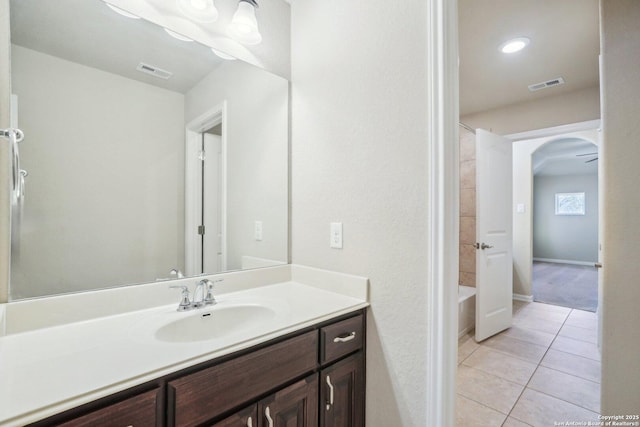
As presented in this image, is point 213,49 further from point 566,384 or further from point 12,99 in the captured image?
point 566,384

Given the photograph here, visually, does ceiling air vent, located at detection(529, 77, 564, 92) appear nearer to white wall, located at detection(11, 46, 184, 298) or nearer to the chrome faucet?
white wall, located at detection(11, 46, 184, 298)

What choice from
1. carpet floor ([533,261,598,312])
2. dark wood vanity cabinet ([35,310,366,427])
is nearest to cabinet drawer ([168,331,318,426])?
dark wood vanity cabinet ([35,310,366,427])

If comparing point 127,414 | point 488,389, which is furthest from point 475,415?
point 127,414

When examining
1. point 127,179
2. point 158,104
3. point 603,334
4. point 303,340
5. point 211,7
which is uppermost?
point 211,7

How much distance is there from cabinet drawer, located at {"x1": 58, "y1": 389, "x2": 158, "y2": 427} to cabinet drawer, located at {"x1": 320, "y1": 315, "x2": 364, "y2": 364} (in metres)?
0.55

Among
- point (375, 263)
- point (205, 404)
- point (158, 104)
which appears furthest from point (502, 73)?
point (205, 404)

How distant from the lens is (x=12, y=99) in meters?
0.91

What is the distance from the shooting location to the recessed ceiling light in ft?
6.97

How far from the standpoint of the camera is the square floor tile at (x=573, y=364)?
6.66ft

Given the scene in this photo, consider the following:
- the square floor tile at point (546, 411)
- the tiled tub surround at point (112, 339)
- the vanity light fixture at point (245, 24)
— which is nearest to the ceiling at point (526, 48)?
the vanity light fixture at point (245, 24)

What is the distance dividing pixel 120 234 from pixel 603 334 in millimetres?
Answer: 2343

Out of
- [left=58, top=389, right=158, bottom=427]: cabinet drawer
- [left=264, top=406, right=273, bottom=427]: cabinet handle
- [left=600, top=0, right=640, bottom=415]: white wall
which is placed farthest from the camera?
[left=600, top=0, right=640, bottom=415]: white wall

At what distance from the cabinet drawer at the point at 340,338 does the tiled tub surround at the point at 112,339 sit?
2.2 inches

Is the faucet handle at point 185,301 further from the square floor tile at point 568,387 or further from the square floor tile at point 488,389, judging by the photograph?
the square floor tile at point 568,387
